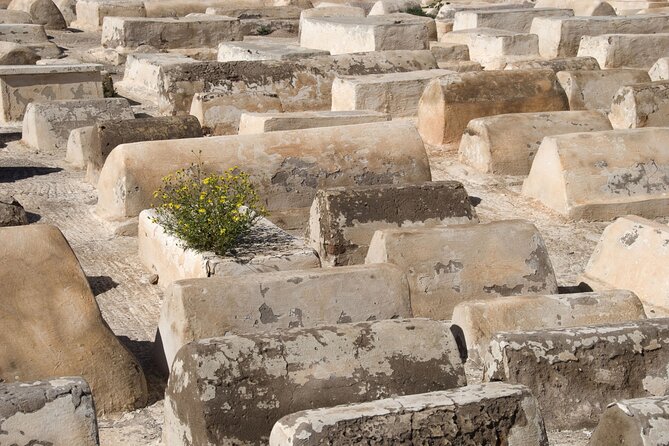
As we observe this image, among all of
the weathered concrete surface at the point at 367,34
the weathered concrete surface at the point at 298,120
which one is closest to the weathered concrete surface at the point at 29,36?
the weathered concrete surface at the point at 367,34

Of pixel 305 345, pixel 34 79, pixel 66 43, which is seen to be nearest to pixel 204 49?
pixel 66 43

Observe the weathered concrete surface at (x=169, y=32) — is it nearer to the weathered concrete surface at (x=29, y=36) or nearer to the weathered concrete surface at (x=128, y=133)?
the weathered concrete surface at (x=29, y=36)

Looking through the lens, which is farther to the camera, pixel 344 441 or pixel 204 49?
pixel 204 49

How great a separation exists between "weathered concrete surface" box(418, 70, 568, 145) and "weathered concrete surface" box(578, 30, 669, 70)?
3.07 meters

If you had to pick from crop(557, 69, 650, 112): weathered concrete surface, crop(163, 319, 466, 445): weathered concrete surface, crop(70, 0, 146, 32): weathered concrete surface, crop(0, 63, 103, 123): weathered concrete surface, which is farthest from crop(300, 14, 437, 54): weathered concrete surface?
crop(163, 319, 466, 445): weathered concrete surface

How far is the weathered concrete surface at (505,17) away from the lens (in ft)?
57.7

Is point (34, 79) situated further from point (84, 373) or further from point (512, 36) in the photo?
point (84, 373)

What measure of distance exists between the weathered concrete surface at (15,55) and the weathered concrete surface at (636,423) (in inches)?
524

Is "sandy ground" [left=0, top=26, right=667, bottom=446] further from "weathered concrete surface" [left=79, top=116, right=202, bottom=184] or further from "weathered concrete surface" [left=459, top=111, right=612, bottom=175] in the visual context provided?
"weathered concrete surface" [left=79, top=116, right=202, bottom=184]

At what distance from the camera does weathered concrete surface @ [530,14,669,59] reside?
16.2m

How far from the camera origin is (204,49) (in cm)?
1781

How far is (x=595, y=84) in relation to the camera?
12.9 meters

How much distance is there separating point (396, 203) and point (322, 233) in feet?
1.90

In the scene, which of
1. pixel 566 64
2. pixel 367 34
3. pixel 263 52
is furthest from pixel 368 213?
pixel 367 34
